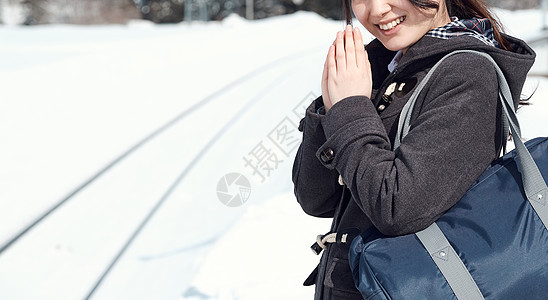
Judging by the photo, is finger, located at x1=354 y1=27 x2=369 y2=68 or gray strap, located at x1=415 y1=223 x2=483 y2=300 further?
finger, located at x1=354 y1=27 x2=369 y2=68

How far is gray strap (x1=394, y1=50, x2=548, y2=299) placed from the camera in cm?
98

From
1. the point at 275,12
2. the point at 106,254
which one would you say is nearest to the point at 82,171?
the point at 106,254

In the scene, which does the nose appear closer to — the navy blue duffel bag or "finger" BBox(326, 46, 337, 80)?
"finger" BBox(326, 46, 337, 80)

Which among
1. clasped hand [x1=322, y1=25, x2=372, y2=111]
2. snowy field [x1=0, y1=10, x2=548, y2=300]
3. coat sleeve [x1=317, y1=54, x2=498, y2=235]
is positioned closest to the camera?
coat sleeve [x1=317, y1=54, x2=498, y2=235]

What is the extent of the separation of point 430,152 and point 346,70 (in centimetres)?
25

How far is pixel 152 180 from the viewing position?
4.42 metres

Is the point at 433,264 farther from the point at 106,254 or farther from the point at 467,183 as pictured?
the point at 106,254

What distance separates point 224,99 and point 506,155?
223 inches

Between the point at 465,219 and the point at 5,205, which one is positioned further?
the point at 5,205

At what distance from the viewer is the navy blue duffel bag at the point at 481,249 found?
981mm

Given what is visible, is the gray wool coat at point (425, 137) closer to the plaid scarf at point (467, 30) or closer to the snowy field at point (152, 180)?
the plaid scarf at point (467, 30)

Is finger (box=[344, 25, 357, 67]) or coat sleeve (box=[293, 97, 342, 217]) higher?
finger (box=[344, 25, 357, 67])

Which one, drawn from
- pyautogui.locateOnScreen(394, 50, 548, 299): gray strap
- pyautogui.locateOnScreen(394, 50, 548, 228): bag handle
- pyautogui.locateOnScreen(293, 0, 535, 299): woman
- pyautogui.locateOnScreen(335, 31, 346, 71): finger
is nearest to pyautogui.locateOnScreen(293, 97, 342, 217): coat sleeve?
pyautogui.locateOnScreen(293, 0, 535, 299): woman

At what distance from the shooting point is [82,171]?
4.34 metres
